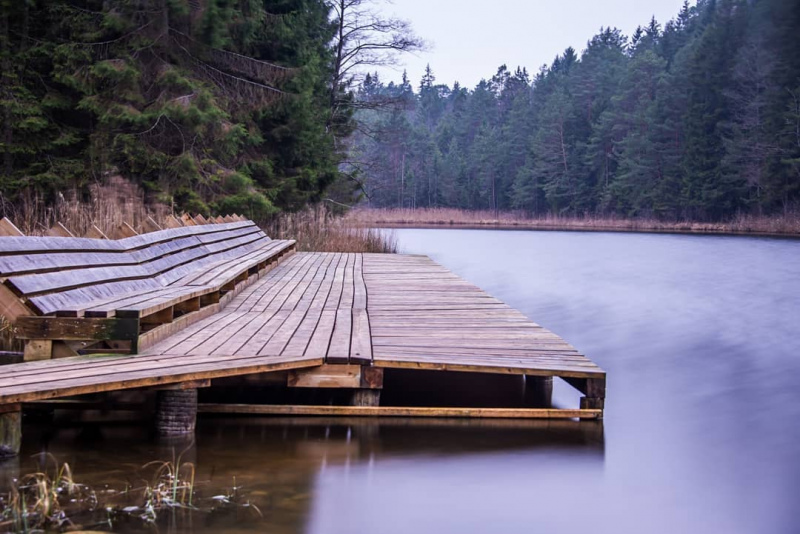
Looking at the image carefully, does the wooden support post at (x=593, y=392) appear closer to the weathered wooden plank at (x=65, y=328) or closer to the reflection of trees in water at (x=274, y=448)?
the reflection of trees in water at (x=274, y=448)

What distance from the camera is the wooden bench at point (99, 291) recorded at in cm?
373

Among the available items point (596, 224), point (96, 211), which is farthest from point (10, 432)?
point (596, 224)

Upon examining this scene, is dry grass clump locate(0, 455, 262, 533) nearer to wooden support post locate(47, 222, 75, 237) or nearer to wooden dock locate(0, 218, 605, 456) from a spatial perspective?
wooden dock locate(0, 218, 605, 456)

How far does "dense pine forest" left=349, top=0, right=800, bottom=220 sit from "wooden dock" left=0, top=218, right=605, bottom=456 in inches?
611

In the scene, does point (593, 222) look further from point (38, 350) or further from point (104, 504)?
point (104, 504)

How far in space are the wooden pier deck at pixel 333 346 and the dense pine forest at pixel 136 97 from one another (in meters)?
6.04

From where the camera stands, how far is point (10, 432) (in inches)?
131

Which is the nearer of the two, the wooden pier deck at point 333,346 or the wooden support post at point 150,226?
the wooden pier deck at point 333,346

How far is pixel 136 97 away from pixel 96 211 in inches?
148

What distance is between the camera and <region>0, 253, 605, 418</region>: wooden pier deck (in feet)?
11.6

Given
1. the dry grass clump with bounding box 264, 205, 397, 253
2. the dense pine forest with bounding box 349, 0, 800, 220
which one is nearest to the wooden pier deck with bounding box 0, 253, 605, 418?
the dry grass clump with bounding box 264, 205, 397, 253

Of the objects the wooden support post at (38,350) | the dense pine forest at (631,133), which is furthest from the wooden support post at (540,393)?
the dense pine forest at (631,133)

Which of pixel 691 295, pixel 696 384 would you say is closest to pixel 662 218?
pixel 691 295

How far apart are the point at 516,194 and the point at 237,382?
6020 cm
